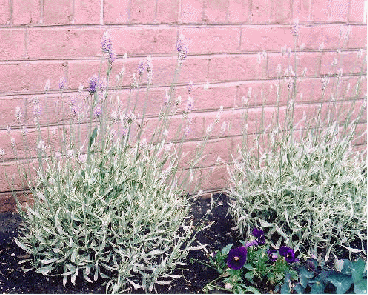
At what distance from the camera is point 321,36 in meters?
3.93

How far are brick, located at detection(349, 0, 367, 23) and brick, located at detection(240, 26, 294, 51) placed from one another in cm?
60

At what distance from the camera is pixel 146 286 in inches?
105

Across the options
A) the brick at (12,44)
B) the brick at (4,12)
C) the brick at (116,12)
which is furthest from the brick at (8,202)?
the brick at (116,12)

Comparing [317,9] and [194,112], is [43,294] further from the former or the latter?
[317,9]

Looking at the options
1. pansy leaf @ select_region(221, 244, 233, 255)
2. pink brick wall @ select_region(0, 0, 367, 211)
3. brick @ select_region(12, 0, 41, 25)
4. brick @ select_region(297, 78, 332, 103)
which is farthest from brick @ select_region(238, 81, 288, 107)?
brick @ select_region(12, 0, 41, 25)

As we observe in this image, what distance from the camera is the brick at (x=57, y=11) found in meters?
2.98

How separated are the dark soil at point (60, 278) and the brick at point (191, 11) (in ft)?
3.91

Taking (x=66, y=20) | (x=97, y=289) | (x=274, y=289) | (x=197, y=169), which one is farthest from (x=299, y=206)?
(x=66, y=20)

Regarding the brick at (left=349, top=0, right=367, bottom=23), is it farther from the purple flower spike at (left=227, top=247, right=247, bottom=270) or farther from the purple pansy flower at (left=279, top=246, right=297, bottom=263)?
the purple flower spike at (left=227, top=247, right=247, bottom=270)

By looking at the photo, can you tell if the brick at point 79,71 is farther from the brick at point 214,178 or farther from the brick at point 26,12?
the brick at point 214,178

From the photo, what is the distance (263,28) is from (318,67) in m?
0.58

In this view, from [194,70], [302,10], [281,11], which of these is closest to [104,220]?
[194,70]

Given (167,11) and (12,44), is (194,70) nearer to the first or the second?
(167,11)

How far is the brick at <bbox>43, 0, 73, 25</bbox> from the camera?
117 inches
